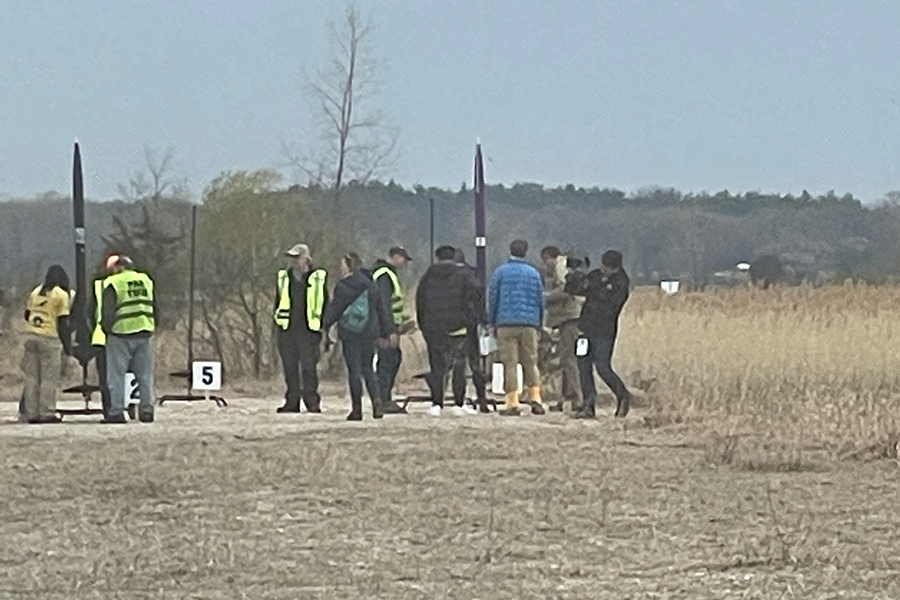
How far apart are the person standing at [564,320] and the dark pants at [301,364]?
2.39m

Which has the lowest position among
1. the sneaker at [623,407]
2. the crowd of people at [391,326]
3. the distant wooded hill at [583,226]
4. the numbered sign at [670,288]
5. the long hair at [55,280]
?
the sneaker at [623,407]

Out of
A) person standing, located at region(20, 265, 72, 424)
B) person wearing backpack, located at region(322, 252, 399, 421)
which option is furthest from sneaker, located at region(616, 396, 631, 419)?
person standing, located at region(20, 265, 72, 424)

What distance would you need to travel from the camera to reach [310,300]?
2025cm

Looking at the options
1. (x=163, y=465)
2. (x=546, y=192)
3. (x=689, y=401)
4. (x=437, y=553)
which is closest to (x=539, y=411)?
(x=689, y=401)

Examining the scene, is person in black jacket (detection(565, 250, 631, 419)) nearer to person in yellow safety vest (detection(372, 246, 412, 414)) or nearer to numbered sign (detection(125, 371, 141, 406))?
person in yellow safety vest (detection(372, 246, 412, 414))

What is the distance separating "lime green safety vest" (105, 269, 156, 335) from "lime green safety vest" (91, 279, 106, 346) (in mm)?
161

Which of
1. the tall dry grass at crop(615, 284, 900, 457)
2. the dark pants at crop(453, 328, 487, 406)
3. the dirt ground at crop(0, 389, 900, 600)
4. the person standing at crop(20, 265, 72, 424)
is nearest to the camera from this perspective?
the dirt ground at crop(0, 389, 900, 600)

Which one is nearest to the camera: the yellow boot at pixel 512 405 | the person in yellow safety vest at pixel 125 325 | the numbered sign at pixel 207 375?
the person in yellow safety vest at pixel 125 325

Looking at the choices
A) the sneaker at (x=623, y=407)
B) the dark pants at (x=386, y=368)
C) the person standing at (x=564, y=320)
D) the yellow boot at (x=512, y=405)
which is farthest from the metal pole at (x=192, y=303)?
the sneaker at (x=623, y=407)

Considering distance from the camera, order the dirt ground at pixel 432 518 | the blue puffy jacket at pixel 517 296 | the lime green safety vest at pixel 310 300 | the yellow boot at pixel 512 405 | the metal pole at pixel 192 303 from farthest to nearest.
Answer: the metal pole at pixel 192 303 → the lime green safety vest at pixel 310 300 → the yellow boot at pixel 512 405 → the blue puffy jacket at pixel 517 296 → the dirt ground at pixel 432 518

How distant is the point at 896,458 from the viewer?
1438cm

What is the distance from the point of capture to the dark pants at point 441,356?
19688 millimetres

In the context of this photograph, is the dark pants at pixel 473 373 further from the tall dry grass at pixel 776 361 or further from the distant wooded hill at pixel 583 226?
the distant wooded hill at pixel 583 226

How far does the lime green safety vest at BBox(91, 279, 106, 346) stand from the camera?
59.7 feet
